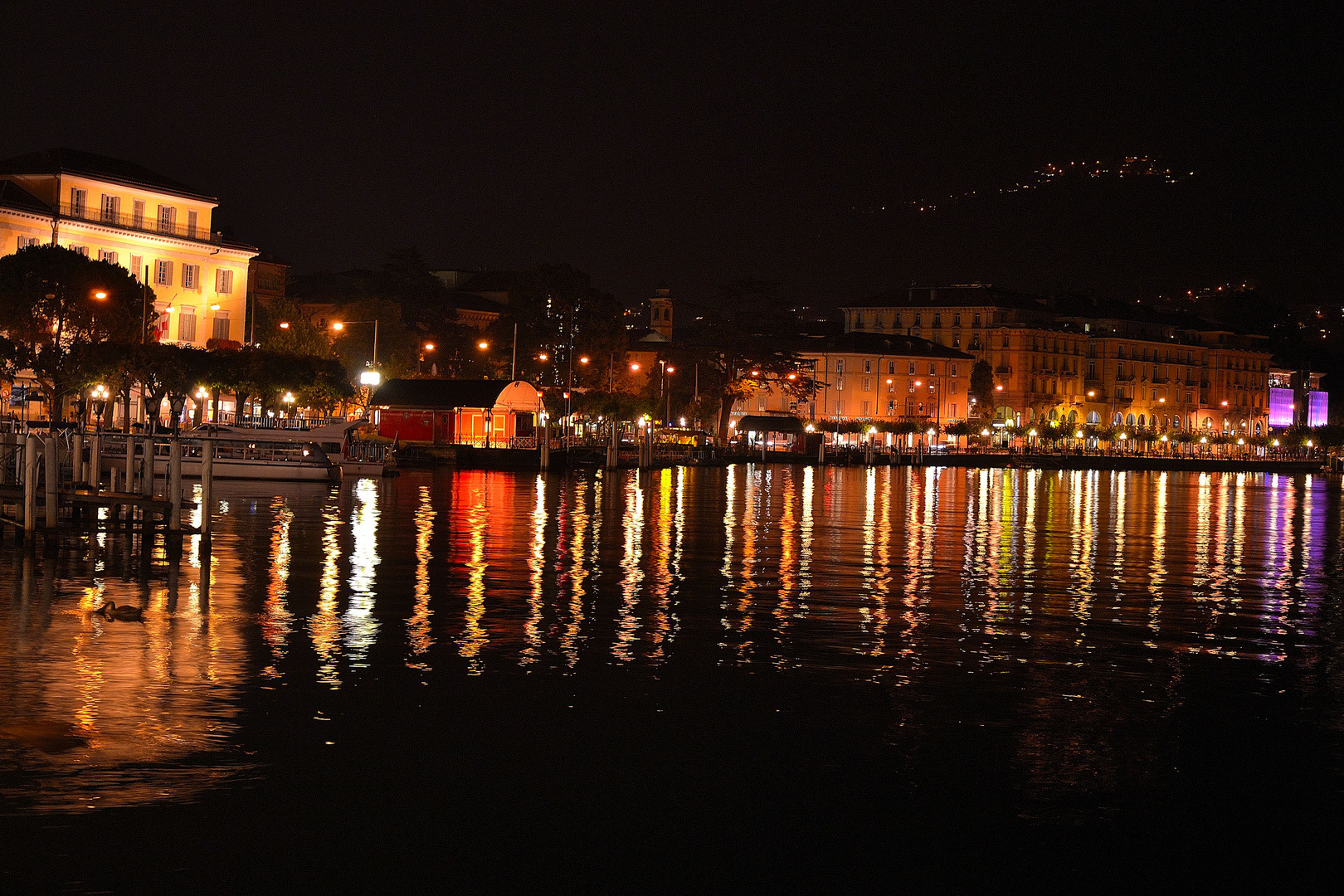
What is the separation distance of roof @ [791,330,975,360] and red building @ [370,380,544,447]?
56958 mm

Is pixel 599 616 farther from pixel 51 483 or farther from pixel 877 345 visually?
pixel 877 345

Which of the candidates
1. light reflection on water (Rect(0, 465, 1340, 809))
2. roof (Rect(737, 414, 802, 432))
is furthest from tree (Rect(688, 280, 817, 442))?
light reflection on water (Rect(0, 465, 1340, 809))

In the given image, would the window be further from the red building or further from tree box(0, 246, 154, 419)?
tree box(0, 246, 154, 419)

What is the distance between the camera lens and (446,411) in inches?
3014

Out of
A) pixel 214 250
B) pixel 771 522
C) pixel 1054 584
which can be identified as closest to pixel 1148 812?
pixel 1054 584

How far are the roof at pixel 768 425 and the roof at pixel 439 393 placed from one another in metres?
36.3

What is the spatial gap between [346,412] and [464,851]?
78506mm

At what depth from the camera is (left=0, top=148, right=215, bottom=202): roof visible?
7350 cm

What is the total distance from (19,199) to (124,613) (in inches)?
2431

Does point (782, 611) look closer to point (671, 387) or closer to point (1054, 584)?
point (1054, 584)

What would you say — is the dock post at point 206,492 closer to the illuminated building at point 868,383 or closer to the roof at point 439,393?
the roof at point 439,393

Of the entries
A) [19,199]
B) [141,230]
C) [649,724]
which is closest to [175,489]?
[649,724]

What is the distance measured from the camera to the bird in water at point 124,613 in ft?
54.3

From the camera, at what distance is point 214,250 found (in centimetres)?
8162
